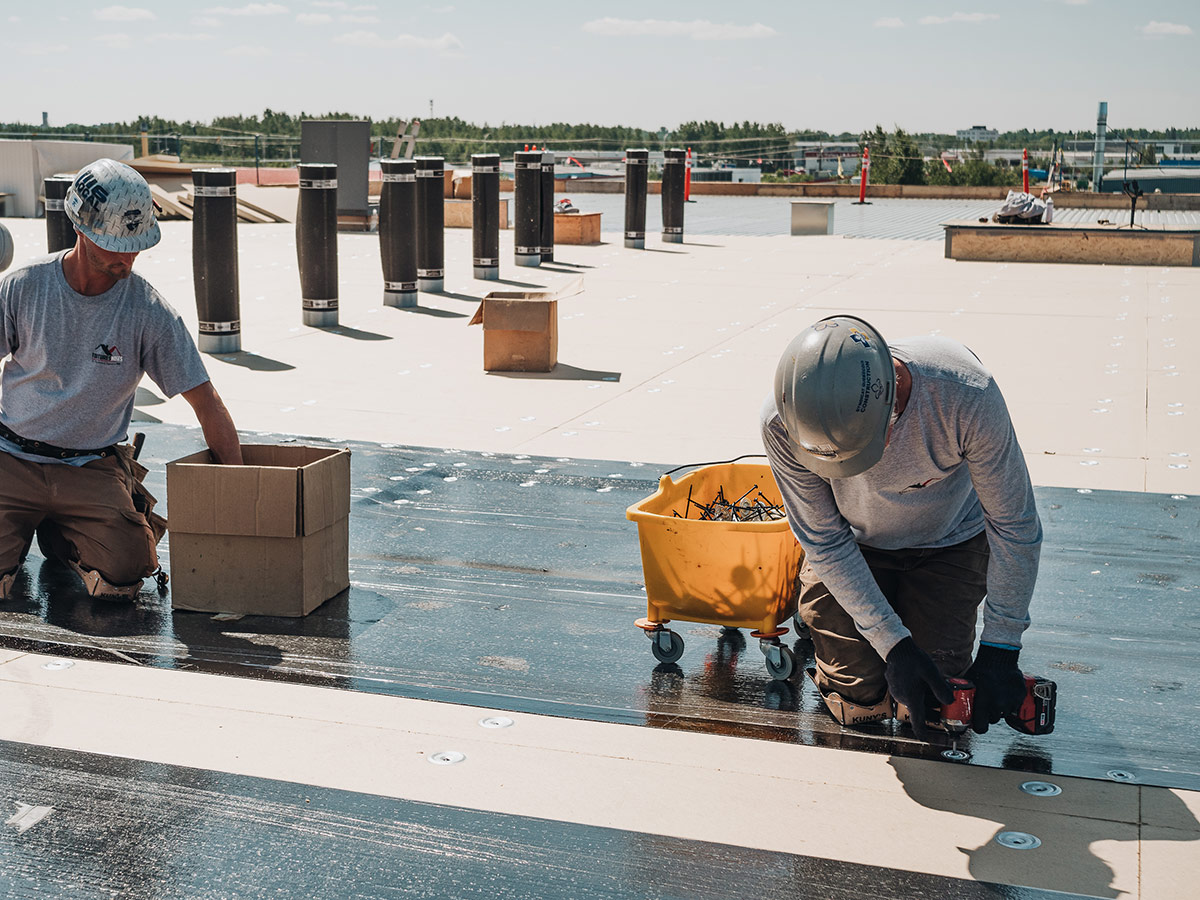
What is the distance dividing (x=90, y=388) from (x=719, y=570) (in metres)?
2.25

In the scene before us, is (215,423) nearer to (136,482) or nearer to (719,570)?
(136,482)

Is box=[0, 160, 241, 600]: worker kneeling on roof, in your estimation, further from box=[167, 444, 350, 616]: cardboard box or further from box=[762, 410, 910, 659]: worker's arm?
box=[762, 410, 910, 659]: worker's arm

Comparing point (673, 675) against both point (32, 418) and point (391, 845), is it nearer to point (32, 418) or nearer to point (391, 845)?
point (391, 845)

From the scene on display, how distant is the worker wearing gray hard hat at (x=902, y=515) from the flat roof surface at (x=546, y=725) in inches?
8.9

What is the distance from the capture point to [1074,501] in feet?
20.1

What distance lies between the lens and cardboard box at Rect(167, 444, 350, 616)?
14.5 feet

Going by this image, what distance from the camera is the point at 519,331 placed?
9.29 meters

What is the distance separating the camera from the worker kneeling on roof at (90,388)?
4512mm

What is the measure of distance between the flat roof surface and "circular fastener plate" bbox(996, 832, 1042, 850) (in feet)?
0.09

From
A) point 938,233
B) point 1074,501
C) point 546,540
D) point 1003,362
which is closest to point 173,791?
point 546,540

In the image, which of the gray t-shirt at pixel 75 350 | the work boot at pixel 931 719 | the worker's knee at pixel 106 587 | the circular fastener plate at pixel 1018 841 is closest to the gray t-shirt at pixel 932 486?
the work boot at pixel 931 719

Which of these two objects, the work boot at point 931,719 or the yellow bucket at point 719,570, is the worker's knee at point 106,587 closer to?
the yellow bucket at point 719,570

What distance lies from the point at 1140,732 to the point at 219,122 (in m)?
49.7

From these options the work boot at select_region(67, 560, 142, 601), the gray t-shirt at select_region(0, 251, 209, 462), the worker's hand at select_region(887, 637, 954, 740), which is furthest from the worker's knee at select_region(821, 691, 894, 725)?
the work boot at select_region(67, 560, 142, 601)
